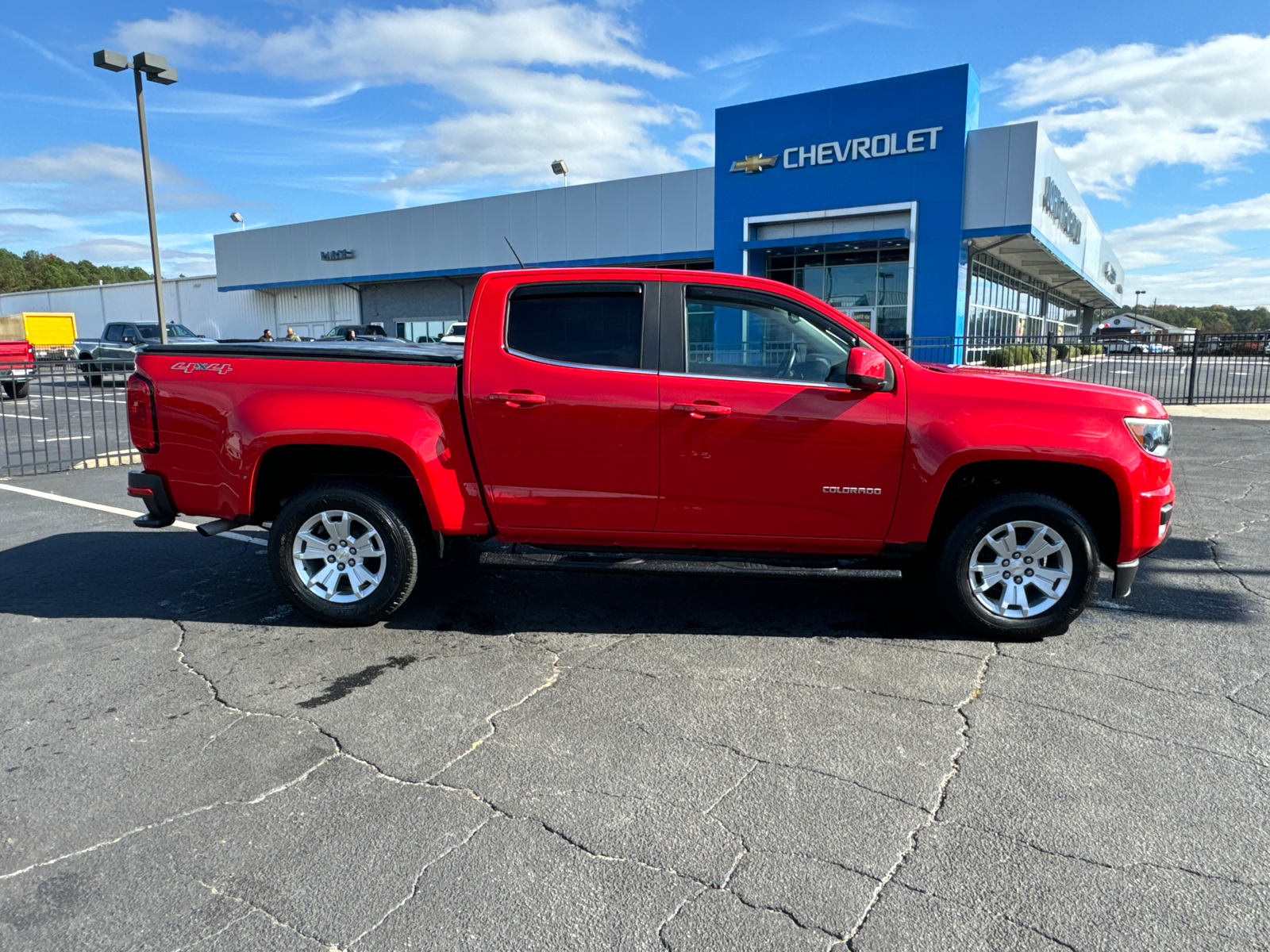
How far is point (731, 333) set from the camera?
4.62 meters

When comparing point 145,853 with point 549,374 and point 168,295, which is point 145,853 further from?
point 168,295

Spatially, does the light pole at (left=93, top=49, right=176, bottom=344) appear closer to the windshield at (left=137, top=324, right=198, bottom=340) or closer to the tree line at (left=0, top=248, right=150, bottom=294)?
the windshield at (left=137, top=324, right=198, bottom=340)

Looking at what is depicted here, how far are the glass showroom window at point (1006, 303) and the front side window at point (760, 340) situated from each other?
16.8 m

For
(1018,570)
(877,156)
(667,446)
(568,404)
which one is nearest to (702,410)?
(667,446)

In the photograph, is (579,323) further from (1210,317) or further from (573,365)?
(1210,317)

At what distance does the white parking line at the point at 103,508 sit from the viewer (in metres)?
6.91

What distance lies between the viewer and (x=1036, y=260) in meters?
30.5

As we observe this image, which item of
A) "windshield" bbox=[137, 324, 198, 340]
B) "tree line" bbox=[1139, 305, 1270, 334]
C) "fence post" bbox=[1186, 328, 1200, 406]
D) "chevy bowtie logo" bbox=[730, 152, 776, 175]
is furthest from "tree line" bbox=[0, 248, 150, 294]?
"tree line" bbox=[1139, 305, 1270, 334]

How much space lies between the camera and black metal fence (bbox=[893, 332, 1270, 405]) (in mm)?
18245

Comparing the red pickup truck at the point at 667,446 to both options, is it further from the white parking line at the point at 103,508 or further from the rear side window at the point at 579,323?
the white parking line at the point at 103,508

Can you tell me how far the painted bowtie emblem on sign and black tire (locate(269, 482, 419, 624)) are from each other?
83cm

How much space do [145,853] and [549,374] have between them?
2786 mm

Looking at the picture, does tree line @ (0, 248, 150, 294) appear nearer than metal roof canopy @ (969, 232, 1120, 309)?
No

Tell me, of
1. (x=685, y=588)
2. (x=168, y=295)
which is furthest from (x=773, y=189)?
(x=168, y=295)
